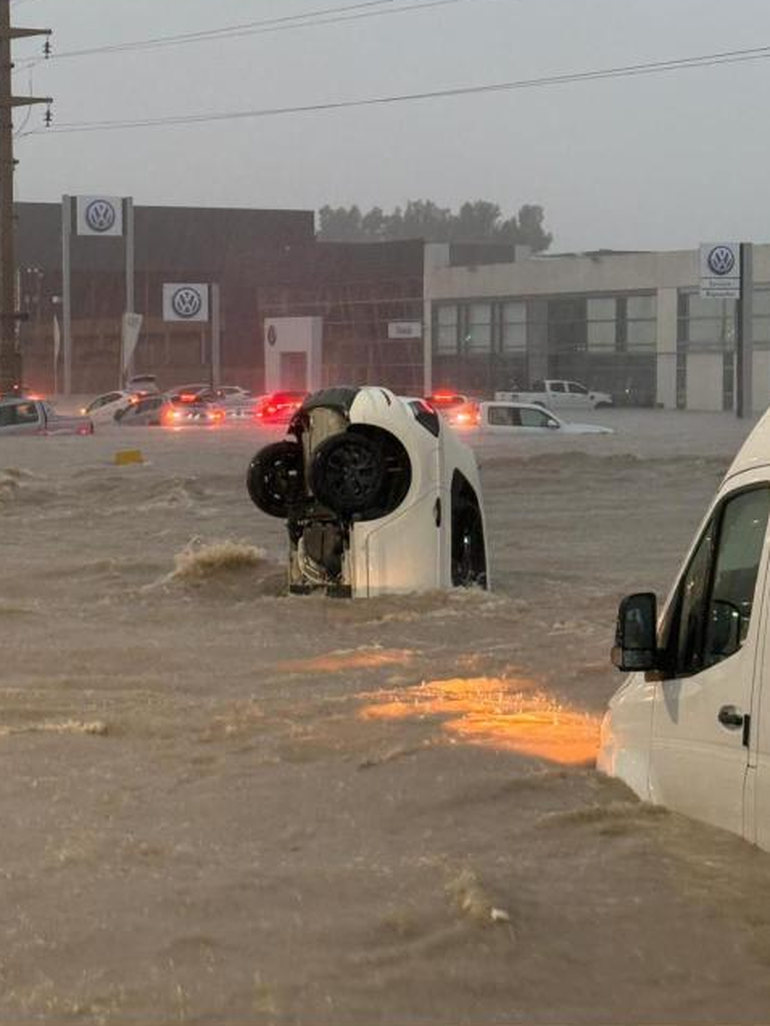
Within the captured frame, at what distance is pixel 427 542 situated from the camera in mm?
13422

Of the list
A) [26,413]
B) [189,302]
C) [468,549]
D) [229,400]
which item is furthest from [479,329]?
[468,549]

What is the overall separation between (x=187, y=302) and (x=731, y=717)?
69800 millimetres

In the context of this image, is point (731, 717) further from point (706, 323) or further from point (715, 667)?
point (706, 323)

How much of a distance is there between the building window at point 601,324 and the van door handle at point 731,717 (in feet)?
226

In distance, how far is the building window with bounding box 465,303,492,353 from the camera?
7838cm

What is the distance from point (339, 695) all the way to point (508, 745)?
2326mm

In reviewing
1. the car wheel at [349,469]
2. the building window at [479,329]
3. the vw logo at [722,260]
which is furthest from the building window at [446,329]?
the car wheel at [349,469]

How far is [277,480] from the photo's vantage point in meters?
14.0

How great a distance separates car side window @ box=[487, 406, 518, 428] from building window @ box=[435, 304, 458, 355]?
132ft

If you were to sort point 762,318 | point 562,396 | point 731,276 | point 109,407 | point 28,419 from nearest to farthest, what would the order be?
point 28,419, point 109,407, point 731,276, point 762,318, point 562,396

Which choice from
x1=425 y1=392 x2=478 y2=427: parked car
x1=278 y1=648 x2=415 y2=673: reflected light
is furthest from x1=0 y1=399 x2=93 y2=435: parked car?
x1=278 y1=648 x2=415 y2=673: reflected light

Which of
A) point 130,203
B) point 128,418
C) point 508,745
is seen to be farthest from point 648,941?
point 130,203

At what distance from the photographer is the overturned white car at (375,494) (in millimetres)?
13086

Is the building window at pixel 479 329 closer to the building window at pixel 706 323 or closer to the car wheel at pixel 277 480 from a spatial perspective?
Answer: the building window at pixel 706 323
